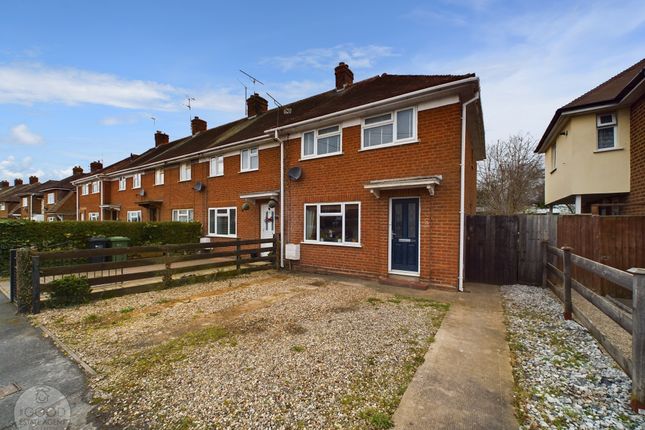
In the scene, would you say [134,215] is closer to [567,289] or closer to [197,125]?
[197,125]

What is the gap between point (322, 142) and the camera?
975cm

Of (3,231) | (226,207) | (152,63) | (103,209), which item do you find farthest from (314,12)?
(103,209)

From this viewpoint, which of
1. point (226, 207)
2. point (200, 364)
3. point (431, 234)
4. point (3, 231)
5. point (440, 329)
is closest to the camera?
point (200, 364)

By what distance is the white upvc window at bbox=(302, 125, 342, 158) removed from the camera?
9.39 metres

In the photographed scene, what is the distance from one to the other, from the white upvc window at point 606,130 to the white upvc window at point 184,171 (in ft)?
57.5

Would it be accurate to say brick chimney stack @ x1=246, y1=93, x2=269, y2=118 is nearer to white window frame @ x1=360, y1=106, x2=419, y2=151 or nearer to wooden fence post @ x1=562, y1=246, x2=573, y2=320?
white window frame @ x1=360, y1=106, x2=419, y2=151

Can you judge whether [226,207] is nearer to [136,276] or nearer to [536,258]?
[136,276]

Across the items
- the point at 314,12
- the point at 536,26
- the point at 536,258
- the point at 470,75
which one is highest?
the point at 314,12

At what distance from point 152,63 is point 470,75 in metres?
10.3

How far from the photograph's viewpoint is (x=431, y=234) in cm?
745

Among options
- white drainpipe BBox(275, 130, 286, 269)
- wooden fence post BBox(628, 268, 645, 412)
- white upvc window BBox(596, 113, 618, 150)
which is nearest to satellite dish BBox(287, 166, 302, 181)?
white drainpipe BBox(275, 130, 286, 269)

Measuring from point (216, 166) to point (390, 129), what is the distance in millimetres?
9128

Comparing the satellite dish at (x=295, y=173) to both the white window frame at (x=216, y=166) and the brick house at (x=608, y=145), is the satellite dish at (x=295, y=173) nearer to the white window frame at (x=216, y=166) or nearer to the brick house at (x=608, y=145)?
the white window frame at (x=216, y=166)

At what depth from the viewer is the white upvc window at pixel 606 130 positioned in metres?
9.35
